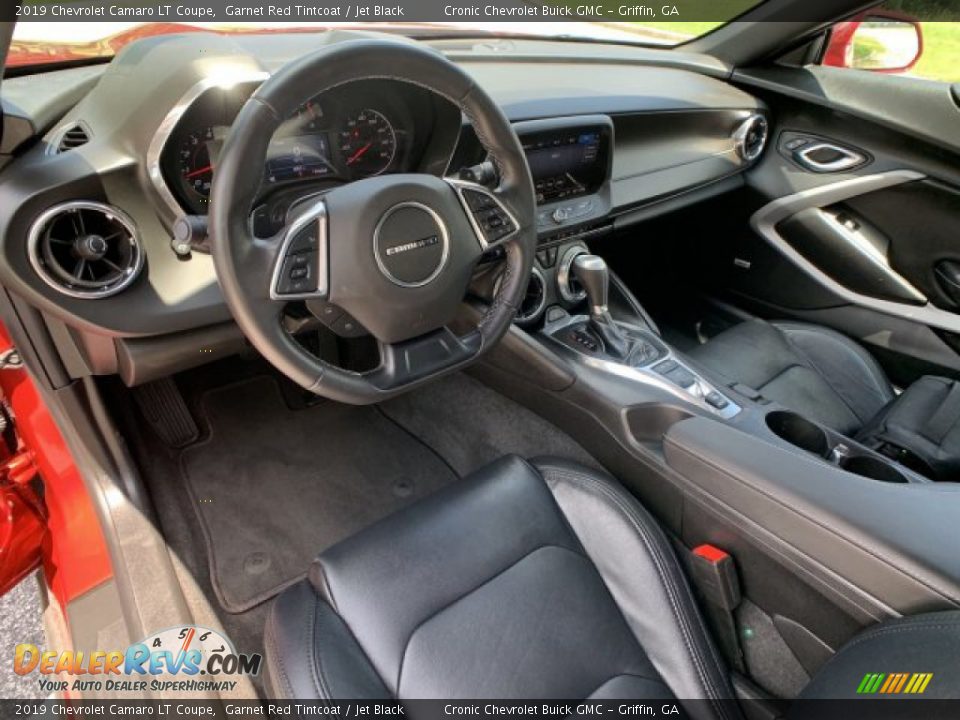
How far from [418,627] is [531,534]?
0.86ft

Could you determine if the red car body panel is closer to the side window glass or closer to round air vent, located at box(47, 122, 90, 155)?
round air vent, located at box(47, 122, 90, 155)

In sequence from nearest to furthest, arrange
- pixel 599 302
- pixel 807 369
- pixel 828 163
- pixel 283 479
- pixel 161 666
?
pixel 161 666 < pixel 599 302 < pixel 283 479 < pixel 807 369 < pixel 828 163

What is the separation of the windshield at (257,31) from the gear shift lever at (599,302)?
76 centimetres

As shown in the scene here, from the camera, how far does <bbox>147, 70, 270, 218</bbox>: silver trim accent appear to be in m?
1.07

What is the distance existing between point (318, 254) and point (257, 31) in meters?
0.79

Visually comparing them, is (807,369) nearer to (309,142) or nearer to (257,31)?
(309,142)

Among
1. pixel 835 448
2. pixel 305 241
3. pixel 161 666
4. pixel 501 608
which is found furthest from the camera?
pixel 835 448

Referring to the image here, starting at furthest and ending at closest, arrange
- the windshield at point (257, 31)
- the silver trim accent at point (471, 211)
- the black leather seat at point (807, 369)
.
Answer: the black leather seat at point (807, 369), the windshield at point (257, 31), the silver trim accent at point (471, 211)

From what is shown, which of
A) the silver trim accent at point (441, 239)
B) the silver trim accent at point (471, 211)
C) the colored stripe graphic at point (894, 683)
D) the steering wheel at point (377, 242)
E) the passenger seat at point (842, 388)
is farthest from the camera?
the passenger seat at point (842, 388)

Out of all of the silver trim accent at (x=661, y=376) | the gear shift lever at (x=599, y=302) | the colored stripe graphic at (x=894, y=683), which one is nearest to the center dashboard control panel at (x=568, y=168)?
the gear shift lever at (x=599, y=302)

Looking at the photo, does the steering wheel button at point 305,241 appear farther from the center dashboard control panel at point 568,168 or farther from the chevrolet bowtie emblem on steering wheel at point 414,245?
the center dashboard control panel at point 568,168

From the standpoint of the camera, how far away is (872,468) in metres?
1.37

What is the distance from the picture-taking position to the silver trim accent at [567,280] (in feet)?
5.56

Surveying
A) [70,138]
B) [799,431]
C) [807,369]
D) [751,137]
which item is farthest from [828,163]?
[70,138]
